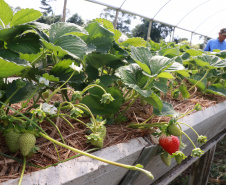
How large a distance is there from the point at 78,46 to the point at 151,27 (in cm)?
675

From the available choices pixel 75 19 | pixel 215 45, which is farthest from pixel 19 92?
pixel 75 19

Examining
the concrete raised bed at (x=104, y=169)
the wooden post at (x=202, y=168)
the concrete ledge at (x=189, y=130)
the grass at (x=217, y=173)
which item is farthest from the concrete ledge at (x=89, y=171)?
the grass at (x=217, y=173)

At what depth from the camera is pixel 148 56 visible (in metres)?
0.64

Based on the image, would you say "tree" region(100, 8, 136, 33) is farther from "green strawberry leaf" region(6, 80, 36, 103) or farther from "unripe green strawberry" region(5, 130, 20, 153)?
"unripe green strawberry" region(5, 130, 20, 153)

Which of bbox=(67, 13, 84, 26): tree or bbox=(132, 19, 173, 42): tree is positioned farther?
bbox=(132, 19, 173, 42): tree

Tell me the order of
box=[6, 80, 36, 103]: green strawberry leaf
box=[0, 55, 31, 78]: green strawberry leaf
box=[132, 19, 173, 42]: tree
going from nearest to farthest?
1. box=[0, 55, 31, 78]: green strawberry leaf
2. box=[6, 80, 36, 103]: green strawberry leaf
3. box=[132, 19, 173, 42]: tree

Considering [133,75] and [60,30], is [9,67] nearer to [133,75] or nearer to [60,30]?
[60,30]

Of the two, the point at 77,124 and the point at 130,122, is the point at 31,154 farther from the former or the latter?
the point at 130,122

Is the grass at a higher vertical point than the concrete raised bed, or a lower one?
lower

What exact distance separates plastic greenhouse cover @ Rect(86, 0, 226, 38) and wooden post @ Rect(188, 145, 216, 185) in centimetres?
379

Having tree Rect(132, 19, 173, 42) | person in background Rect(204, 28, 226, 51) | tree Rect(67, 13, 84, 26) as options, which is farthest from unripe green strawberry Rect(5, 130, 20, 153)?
tree Rect(132, 19, 173, 42)

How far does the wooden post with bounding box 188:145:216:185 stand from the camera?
1.75 m

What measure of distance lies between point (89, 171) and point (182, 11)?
278 inches

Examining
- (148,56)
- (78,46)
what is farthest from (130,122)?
(78,46)
